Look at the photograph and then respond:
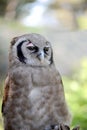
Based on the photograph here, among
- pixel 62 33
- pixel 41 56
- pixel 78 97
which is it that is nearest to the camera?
pixel 41 56

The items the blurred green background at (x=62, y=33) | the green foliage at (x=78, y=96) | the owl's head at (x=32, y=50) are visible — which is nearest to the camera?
the owl's head at (x=32, y=50)

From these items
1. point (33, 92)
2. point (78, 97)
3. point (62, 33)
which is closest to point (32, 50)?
point (33, 92)

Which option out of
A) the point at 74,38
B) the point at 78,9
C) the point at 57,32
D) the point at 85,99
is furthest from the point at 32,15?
the point at 85,99

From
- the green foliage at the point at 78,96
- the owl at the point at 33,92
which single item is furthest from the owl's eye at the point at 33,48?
the green foliage at the point at 78,96

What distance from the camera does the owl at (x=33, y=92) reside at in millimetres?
2578

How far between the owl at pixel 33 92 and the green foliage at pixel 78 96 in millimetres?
697

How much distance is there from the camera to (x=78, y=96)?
155 inches

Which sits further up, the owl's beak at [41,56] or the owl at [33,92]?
the owl's beak at [41,56]

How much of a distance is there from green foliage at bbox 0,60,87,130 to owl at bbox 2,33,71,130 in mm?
697

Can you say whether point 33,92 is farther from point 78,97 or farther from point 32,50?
point 78,97

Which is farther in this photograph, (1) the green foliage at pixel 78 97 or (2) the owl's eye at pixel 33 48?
(1) the green foliage at pixel 78 97

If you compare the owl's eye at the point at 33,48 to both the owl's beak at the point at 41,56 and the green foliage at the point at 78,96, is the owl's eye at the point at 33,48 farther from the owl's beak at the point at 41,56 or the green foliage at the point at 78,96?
the green foliage at the point at 78,96

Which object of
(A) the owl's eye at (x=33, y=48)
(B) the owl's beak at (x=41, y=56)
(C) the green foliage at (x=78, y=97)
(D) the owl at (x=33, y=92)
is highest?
(A) the owl's eye at (x=33, y=48)

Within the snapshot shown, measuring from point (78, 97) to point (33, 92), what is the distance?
1394mm
